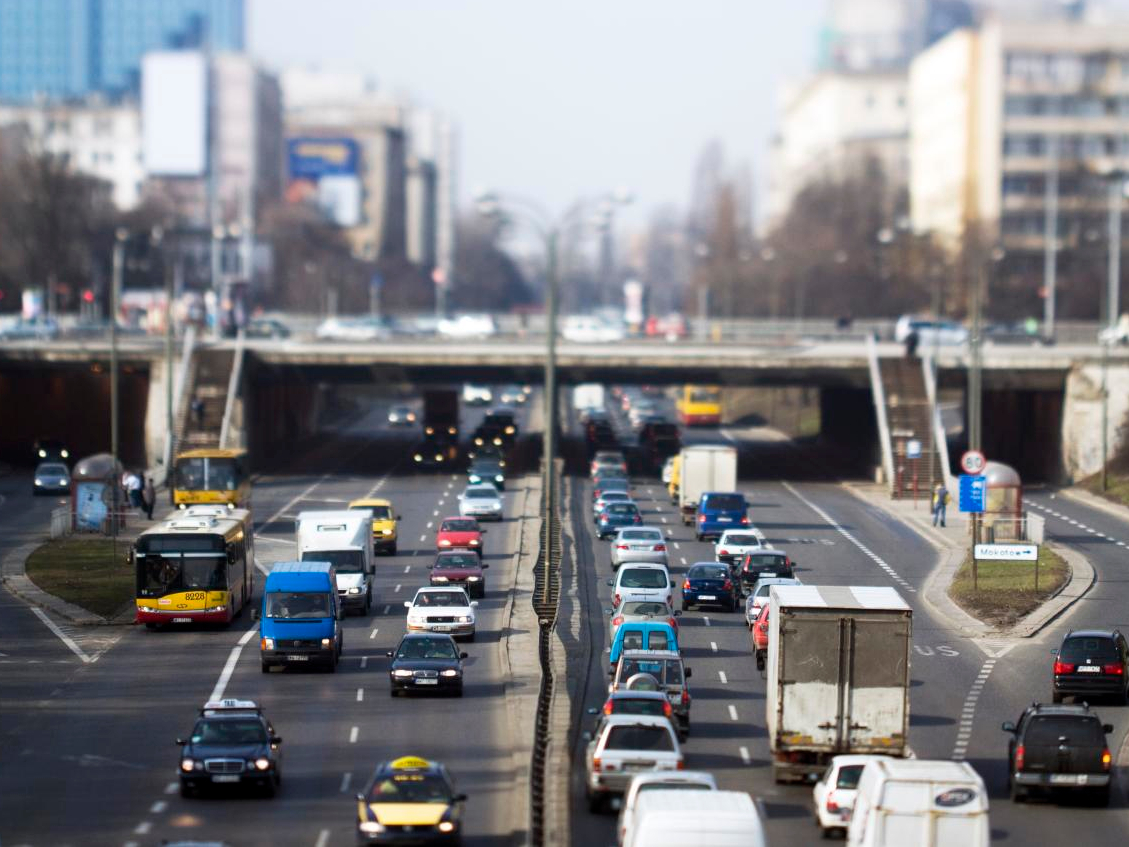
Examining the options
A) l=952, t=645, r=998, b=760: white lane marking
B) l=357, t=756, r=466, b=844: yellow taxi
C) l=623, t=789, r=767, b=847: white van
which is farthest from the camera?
l=952, t=645, r=998, b=760: white lane marking

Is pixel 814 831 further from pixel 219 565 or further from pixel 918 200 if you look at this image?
pixel 918 200

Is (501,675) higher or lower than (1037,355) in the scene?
lower

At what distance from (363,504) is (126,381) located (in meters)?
38.9

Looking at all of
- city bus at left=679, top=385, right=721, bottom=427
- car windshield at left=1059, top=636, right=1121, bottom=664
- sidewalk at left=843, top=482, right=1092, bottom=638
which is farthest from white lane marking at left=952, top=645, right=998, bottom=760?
city bus at left=679, top=385, right=721, bottom=427

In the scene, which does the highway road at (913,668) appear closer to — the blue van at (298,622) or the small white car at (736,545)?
the small white car at (736,545)

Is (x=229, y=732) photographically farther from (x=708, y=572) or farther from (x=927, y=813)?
(x=708, y=572)

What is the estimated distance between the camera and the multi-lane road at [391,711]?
2558 centimetres

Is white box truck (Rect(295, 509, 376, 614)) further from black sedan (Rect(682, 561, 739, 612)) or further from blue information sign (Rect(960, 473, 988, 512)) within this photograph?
blue information sign (Rect(960, 473, 988, 512))

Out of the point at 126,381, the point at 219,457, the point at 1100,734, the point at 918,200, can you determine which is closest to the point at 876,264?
the point at 918,200

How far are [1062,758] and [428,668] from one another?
1200 cm

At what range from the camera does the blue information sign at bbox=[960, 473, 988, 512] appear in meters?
51.3

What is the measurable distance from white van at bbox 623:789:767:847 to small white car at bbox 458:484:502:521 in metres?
46.1

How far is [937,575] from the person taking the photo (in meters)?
53.0

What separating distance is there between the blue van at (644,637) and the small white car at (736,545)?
1740 centimetres
